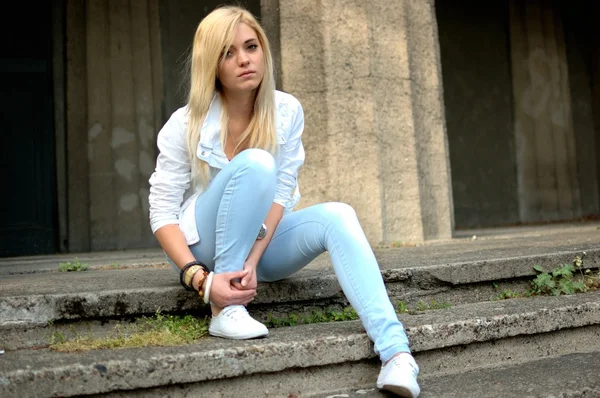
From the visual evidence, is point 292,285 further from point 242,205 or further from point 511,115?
point 511,115

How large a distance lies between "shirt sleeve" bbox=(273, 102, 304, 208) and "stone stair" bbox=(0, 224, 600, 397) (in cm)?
37

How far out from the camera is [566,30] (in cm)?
1102

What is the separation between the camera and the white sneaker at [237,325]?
103 inches

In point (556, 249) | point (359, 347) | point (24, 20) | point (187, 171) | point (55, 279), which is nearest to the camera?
point (359, 347)

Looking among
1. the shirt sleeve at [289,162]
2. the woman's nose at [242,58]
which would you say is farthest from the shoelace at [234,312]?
the woman's nose at [242,58]

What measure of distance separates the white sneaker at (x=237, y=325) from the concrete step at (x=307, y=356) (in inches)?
1.3

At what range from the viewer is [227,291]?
2639mm

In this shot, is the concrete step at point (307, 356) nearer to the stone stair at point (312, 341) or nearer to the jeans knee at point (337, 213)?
the stone stair at point (312, 341)

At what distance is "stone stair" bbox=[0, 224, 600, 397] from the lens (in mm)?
2355

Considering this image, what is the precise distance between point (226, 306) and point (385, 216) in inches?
123

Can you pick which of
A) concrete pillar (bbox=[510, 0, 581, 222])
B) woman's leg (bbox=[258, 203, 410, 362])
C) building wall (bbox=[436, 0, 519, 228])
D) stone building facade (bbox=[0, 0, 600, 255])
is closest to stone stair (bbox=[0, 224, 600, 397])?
woman's leg (bbox=[258, 203, 410, 362])

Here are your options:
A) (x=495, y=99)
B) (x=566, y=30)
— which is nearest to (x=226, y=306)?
(x=495, y=99)

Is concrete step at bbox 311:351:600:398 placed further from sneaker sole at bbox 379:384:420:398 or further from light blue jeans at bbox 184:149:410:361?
light blue jeans at bbox 184:149:410:361

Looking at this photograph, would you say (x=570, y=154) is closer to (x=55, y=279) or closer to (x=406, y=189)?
(x=406, y=189)
